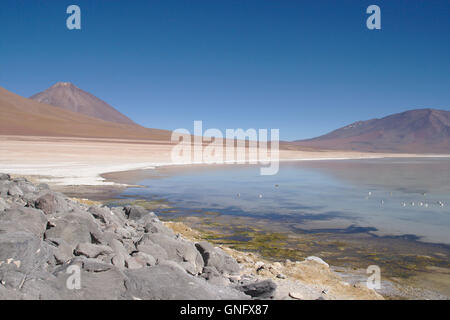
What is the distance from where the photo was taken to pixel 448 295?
5770 mm

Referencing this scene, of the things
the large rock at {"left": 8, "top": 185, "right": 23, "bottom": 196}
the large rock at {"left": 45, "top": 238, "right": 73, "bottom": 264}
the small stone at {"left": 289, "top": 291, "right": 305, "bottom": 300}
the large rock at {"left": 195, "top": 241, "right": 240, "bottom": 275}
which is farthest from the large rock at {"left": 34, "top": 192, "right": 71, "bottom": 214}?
the small stone at {"left": 289, "top": 291, "right": 305, "bottom": 300}

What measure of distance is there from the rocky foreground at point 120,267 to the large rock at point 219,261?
0.02 meters

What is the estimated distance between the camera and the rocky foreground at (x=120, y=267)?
4.35m

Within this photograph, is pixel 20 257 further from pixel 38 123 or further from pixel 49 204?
pixel 38 123

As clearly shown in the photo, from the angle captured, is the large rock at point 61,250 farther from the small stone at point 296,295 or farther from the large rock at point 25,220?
the small stone at point 296,295

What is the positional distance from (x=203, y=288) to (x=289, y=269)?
2.45 meters

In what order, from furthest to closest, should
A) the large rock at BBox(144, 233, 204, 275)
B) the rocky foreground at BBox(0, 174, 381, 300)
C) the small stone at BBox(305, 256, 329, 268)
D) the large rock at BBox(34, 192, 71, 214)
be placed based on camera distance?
1. the small stone at BBox(305, 256, 329, 268)
2. the large rock at BBox(34, 192, 71, 214)
3. the large rock at BBox(144, 233, 204, 275)
4. the rocky foreground at BBox(0, 174, 381, 300)

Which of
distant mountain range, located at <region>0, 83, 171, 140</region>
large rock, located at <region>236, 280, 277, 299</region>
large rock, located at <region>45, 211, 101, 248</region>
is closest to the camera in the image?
large rock, located at <region>236, 280, 277, 299</region>

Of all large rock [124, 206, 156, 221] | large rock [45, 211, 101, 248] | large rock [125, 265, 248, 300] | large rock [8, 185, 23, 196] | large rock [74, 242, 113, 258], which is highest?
large rock [8, 185, 23, 196]

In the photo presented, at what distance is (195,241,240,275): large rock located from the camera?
6270 mm

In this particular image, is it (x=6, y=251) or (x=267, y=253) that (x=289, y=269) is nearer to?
(x=267, y=253)

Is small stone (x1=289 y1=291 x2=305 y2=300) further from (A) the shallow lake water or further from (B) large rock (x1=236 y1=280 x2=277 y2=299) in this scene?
(A) the shallow lake water

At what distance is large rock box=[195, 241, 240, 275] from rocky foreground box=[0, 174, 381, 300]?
2 cm
